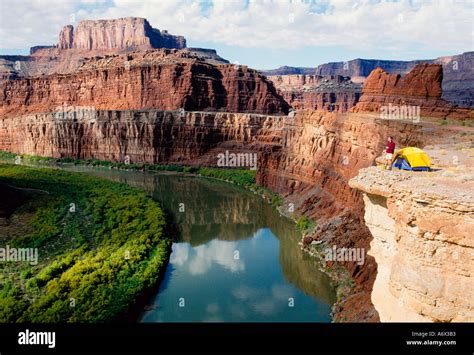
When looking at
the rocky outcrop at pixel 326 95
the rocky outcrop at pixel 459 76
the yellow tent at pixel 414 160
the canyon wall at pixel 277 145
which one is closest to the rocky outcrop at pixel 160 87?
the canyon wall at pixel 277 145

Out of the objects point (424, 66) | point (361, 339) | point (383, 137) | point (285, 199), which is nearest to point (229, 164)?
point (285, 199)

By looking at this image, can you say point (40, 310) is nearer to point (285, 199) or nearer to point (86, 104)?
point (285, 199)

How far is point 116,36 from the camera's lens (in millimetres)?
172875

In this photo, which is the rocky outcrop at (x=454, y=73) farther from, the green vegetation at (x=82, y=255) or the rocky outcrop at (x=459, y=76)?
the green vegetation at (x=82, y=255)

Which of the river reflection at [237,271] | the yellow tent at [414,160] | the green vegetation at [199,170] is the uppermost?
the yellow tent at [414,160]

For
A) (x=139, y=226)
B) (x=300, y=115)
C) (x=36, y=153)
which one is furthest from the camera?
(x=36, y=153)

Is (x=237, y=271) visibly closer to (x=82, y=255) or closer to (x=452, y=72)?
(x=82, y=255)

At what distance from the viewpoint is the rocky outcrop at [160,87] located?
314ft

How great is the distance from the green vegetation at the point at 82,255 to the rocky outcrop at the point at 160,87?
1923 inches

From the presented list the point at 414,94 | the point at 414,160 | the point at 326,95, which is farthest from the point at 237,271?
the point at 326,95

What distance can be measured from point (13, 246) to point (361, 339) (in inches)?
1153

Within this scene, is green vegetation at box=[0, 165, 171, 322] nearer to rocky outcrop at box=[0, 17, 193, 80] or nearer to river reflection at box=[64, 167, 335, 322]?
river reflection at box=[64, 167, 335, 322]

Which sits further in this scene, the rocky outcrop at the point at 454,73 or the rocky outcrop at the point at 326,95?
the rocky outcrop at the point at 326,95

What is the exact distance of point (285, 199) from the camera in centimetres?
4809
